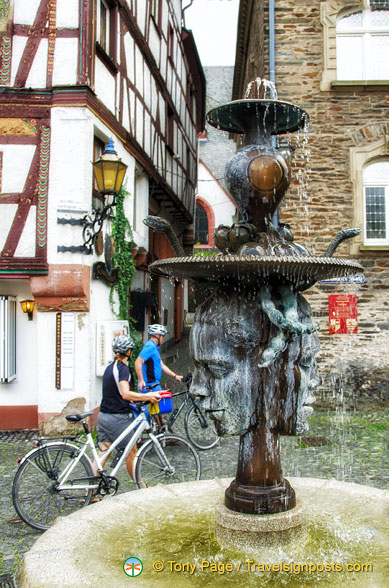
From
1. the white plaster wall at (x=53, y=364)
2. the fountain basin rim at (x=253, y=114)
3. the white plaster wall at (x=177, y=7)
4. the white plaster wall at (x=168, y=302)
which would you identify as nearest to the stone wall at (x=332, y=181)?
the white plaster wall at (x=53, y=364)

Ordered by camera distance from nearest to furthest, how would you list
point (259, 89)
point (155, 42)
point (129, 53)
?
point (259, 89) < point (129, 53) < point (155, 42)

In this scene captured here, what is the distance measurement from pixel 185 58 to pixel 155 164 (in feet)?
25.7

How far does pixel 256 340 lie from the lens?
11.7 ft

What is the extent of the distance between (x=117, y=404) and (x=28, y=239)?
13.6 ft

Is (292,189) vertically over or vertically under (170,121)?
under

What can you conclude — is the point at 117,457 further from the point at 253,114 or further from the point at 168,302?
the point at 168,302

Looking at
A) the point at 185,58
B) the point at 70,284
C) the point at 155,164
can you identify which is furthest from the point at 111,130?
the point at 185,58

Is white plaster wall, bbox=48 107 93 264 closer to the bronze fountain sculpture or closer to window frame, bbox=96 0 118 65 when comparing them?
window frame, bbox=96 0 118 65

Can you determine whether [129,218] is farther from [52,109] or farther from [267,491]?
[267,491]

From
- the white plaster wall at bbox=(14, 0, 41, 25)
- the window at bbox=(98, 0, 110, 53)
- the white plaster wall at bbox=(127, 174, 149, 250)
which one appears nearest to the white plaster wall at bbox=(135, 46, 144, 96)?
the window at bbox=(98, 0, 110, 53)

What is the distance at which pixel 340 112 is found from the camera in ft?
34.9

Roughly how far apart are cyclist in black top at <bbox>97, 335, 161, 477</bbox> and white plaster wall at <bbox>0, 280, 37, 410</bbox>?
163 inches

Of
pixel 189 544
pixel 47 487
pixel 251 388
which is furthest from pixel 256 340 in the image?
pixel 47 487

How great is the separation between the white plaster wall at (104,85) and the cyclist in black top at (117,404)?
5482mm
